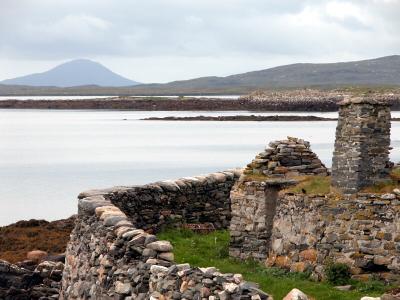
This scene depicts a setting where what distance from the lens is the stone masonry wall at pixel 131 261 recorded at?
10562 mm

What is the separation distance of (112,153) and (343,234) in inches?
2396

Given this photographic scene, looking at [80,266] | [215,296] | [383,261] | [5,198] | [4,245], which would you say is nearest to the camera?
[215,296]

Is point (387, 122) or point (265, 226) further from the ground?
point (387, 122)

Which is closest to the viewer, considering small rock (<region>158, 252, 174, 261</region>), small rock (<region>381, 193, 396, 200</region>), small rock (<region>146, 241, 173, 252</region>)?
small rock (<region>158, 252, 174, 261</region>)

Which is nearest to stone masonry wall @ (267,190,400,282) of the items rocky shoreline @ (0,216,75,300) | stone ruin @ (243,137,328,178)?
stone ruin @ (243,137,328,178)

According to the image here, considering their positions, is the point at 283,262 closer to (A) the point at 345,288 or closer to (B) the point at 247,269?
(B) the point at 247,269

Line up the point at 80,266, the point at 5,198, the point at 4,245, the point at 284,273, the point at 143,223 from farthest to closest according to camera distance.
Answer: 1. the point at 5,198
2. the point at 4,245
3. the point at 143,223
4. the point at 80,266
5. the point at 284,273

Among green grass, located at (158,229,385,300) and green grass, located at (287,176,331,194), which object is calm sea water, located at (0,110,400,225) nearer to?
green grass, located at (158,229,385,300)

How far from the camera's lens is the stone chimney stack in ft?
48.6

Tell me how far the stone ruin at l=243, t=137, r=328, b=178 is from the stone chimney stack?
1643mm

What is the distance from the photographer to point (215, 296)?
1029 cm

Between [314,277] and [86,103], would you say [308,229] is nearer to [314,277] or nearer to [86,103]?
[314,277]

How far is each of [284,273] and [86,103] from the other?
6371 inches

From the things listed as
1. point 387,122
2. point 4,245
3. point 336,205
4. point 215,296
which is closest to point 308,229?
point 336,205
